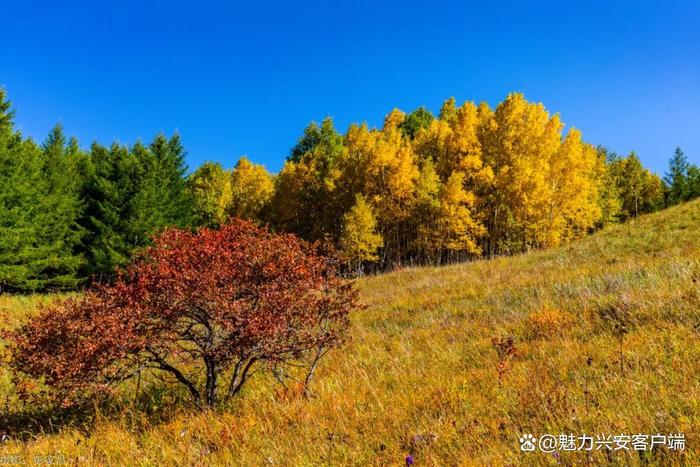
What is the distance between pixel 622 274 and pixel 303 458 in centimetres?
848

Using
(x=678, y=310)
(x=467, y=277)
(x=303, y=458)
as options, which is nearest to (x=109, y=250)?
(x=467, y=277)

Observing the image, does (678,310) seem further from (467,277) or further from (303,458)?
(467,277)

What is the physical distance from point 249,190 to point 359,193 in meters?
17.9

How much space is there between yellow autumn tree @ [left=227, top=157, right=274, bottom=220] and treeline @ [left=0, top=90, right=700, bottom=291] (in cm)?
673

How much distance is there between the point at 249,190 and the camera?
1661 inches

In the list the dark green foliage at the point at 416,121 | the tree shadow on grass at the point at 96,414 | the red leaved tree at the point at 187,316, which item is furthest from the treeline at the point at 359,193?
the red leaved tree at the point at 187,316

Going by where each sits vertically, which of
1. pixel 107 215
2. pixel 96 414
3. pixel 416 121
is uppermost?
pixel 416 121

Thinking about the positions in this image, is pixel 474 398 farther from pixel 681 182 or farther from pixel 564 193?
pixel 681 182

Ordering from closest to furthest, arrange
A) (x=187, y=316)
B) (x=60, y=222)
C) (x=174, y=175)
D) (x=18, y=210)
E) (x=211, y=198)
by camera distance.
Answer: (x=187, y=316), (x=18, y=210), (x=60, y=222), (x=174, y=175), (x=211, y=198)

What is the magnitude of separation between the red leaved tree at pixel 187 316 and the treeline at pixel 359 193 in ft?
62.4

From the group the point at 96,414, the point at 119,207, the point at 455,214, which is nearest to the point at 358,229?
the point at 455,214

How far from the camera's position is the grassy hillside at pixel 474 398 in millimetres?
3344

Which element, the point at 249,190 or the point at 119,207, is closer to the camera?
the point at 119,207

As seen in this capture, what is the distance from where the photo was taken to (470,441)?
11.3 feet
